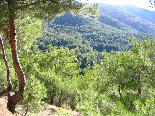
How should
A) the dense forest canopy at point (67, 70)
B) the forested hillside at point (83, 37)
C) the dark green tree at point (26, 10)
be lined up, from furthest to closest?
the forested hillside at point (83, 37) < the dense forest canopy at point (67, 70) < the dark green tree at point (26, 10)

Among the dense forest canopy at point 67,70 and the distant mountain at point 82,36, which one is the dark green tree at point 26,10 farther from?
the distant mountain at point 82,36

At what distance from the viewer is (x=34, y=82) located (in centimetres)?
550

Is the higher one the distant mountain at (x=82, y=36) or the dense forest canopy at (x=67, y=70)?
the dense forest canopy at (x=67, y=70)

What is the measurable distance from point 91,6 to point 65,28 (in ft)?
522

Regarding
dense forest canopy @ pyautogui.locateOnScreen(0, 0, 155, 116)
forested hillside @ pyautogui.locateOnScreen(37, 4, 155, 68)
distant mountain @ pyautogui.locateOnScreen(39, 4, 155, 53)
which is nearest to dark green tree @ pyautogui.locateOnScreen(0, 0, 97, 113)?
dense forest canopy @ pyautogui.locateOnScreen(0, 0, 155, 116)

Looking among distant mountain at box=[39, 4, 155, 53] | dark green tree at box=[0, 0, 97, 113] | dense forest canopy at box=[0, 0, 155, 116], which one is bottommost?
distant mountain at box=[39, 4, 155, 53]

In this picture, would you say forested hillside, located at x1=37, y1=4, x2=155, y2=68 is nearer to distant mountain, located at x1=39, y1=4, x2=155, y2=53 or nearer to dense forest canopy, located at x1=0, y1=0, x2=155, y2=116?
distant mountain, located at x1=39, y1=4, x2=155, y2=53

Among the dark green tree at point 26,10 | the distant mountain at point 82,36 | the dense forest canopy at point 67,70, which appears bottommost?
the distant mountain at point 82,36

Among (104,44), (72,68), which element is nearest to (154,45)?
(72,68)

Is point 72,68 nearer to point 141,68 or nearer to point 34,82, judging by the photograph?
point 141,68

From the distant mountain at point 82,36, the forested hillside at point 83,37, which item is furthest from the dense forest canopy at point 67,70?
the distant mountain at point 82,36

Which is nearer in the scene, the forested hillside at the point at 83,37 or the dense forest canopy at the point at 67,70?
the dense forest canopy at the point at 67,70

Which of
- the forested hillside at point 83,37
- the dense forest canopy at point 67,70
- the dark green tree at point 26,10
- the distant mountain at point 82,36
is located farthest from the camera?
the distant mountain at point 82,36

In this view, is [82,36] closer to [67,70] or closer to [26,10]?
[67,70]
